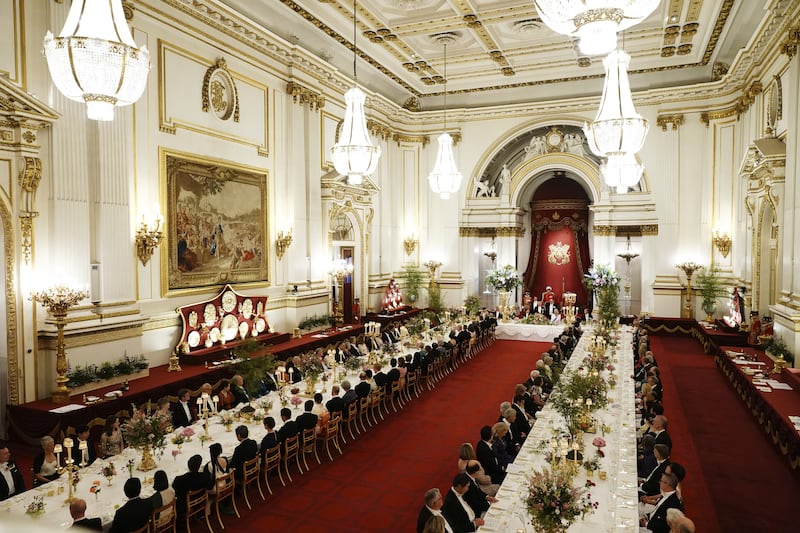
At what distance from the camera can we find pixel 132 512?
530cm

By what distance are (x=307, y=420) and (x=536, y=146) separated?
56.6 feet

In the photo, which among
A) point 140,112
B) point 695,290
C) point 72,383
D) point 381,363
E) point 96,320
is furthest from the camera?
point 695,290

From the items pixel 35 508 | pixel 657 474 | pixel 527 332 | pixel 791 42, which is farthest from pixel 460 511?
pixel 527 332

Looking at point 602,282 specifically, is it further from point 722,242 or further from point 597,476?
point 597,476

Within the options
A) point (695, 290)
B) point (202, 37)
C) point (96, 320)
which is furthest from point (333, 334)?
point (695, 290)

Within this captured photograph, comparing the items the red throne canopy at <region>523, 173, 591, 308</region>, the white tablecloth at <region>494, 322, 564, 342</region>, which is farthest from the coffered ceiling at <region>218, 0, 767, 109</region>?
the white tablecloth at <region>494, 322, 564, 342</region>

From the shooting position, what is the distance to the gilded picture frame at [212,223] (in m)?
12.1

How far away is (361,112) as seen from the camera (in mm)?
10281

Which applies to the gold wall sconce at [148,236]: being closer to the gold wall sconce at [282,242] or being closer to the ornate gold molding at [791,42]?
the gold wall sconce at [282,242]

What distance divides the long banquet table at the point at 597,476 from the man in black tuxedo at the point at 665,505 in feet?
0.60

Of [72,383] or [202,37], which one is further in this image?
[202,37]

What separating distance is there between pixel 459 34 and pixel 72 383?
46.2ft

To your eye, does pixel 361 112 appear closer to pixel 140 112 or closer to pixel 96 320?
pixel 140 112

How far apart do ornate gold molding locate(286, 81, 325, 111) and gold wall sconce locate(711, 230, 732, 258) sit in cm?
1409
